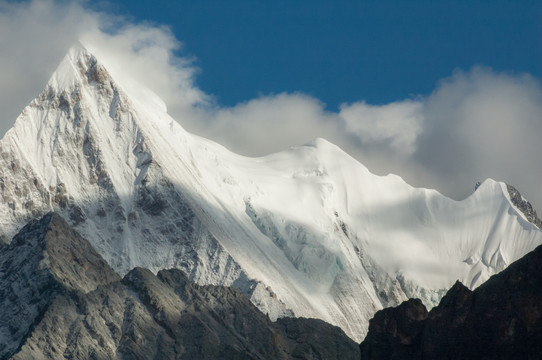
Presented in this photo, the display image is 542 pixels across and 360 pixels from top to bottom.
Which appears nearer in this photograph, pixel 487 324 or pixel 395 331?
pixel 487 324

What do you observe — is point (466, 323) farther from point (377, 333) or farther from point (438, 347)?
point (377, 333)

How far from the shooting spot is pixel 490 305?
161 meters

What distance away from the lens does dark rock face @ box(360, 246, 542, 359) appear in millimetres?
154375

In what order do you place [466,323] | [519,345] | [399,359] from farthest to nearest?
[399,359], [466,323], [519,345]

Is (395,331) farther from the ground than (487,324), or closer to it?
farther from the ground

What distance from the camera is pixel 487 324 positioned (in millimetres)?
160375

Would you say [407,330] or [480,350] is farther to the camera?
[407,330]

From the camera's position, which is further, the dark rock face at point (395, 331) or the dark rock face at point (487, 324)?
the dark rock face at point (395, 331)

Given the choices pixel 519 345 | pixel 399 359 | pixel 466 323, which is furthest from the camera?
pixel 399 359

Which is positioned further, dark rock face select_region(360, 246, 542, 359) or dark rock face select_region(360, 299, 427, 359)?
dark rock face select_region(360, 299, 427, 359)

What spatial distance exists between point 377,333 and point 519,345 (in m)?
32.4

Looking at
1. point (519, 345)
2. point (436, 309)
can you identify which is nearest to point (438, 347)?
point (436, 309)

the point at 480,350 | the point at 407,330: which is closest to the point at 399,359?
the point at 407,330

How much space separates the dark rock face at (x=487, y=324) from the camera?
6078 inches
